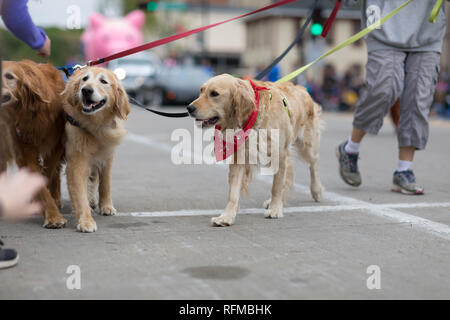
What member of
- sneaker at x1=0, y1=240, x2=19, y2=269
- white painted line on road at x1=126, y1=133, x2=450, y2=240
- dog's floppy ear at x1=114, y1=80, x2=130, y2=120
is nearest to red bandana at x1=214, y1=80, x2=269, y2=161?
dog's floppy ear at x1=114, y1=80, x2=130, y2=120

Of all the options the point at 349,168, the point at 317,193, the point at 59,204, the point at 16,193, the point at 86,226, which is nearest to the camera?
the point at 16,193

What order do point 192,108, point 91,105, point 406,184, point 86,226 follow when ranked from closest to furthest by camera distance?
point 86,226, point 91,105, point 192,108, point 406,184

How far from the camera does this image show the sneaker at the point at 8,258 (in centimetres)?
340

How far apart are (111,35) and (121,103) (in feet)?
75.4

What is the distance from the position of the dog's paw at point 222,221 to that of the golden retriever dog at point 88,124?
824 millimetres

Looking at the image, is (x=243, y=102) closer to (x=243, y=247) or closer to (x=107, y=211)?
(x=243, y=247)

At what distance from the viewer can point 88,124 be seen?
15.2 ft

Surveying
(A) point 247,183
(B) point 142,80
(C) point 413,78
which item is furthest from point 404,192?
(B) point 142,80

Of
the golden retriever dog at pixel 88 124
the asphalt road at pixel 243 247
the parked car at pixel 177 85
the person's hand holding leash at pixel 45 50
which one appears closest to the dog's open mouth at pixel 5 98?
the golden retriever dog at pixel 88 124

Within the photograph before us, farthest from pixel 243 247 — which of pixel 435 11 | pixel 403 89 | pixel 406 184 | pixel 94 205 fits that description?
pixel 435 11

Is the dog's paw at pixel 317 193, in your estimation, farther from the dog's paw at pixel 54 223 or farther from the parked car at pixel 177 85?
the parked car at pixel 177 85

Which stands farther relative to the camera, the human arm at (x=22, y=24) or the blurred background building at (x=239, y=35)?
the blurred background building at (x=239, y=35)
